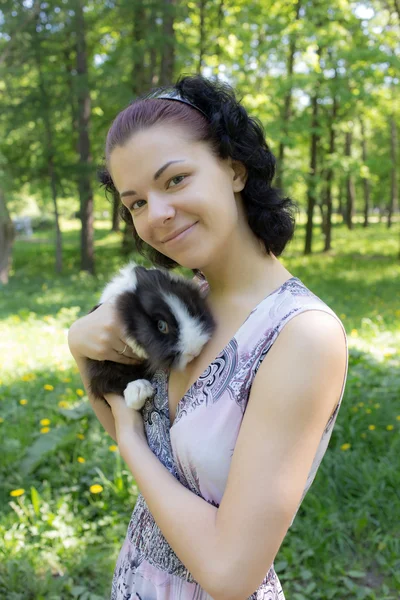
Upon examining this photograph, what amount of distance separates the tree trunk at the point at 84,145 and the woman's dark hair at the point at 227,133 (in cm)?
1274

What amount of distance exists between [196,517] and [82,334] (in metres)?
0.80

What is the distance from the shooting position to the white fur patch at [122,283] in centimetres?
193

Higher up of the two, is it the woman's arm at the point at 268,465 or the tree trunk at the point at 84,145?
the woman's arm at the point at 268,465

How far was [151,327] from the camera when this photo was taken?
1844 millimetres

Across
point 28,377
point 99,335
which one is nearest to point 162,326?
point 99,335

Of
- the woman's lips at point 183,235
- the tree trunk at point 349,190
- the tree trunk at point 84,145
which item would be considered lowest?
the tree trunk at point 349,190

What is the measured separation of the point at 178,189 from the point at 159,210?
0.24 feet

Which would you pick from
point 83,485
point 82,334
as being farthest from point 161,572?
point 83,485

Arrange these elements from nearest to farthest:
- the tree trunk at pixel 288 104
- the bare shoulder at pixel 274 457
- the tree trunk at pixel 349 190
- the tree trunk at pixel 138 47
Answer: the bare shoulder at pixel 274 457, the tree trunk at pixel 138 47, the tree trunk at pixel 288 104, the tree trunk at pixel 349 190

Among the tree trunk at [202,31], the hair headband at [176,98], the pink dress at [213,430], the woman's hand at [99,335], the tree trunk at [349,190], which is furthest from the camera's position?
the tree trunk at [349,190]

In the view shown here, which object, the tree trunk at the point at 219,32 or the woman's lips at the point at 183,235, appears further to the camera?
the tree trunk at the point at 219,32

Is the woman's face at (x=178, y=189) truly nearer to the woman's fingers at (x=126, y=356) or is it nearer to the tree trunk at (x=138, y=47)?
the woman's fingers at (x=126, y=356)

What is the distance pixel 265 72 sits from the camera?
16.4 meters

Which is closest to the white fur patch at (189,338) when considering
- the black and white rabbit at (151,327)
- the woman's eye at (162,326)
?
the black and white rabbit at (151,327)
